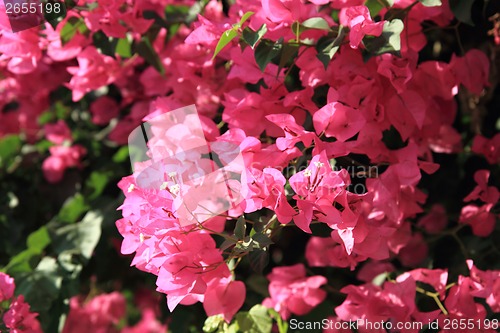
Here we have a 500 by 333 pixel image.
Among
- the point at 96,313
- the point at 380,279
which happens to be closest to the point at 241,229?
the point at 380,279

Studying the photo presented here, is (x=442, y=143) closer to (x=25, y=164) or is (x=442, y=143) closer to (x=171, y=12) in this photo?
(x=171, y=12)

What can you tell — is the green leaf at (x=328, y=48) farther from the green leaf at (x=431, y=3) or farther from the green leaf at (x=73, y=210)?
the green leaf at (x=73, y=210)

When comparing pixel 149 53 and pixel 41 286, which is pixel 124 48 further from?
pixel 41 286

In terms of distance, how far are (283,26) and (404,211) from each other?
34 centimetres

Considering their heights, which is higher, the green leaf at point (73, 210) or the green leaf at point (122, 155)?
the green leaf at point (122, 155)

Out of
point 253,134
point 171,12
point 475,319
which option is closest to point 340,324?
point 475,319

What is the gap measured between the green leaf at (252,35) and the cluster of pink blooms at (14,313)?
1.65 feet

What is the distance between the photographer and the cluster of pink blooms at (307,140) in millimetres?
785

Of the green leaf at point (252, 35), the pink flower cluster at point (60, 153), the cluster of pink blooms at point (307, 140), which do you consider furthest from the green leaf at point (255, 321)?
the pink flower cluster at point (60, 153)

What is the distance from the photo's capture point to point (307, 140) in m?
0.82

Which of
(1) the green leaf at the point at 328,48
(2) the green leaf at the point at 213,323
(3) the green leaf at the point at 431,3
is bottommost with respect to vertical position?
(2) the green leaf at the point at 213,323

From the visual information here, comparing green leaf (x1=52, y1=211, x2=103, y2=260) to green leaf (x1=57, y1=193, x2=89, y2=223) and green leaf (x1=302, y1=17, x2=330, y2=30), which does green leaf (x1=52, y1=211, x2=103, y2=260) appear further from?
green leaf (x1=302, y1=17, x2=330, y2=30)

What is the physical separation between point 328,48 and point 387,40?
0.08m

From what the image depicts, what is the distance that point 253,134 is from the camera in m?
0.93
